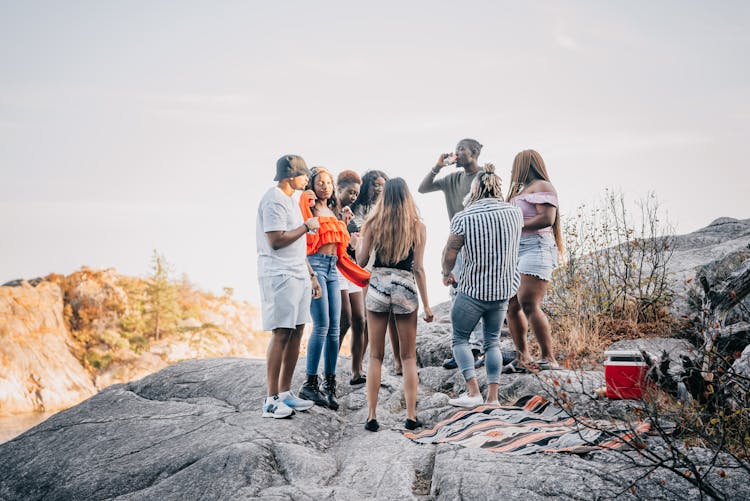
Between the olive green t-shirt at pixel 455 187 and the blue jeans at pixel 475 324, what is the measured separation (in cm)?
195

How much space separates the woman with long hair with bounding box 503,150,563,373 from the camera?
5.88 m

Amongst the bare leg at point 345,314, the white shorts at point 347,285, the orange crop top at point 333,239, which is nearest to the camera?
the orange crop top at point 333,239

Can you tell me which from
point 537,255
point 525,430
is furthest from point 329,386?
point 537,255

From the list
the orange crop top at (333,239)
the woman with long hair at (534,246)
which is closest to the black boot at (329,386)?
the orange crop top at (333,239)

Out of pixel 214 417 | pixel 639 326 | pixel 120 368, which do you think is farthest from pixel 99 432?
pixel 120 368

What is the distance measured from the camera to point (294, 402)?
17.8 ft

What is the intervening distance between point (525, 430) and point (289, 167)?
3044 millimetres

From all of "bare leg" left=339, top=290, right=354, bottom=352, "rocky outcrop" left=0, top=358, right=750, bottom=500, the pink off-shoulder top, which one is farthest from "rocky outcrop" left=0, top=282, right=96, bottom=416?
the pink off-shoulder top

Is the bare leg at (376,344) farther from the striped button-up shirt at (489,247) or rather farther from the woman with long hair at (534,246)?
the woman with long hair at (534,246)

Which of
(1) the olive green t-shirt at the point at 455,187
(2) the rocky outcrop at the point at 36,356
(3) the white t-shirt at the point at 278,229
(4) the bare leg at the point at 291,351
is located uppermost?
(1) the olive green t-shirt at the point at 455,187

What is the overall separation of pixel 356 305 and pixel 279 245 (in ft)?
4.98

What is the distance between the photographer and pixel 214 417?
5648 millimetres

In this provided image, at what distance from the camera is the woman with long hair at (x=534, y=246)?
5883mm

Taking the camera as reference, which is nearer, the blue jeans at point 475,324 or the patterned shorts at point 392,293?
the patterned shorts at point 392,293
